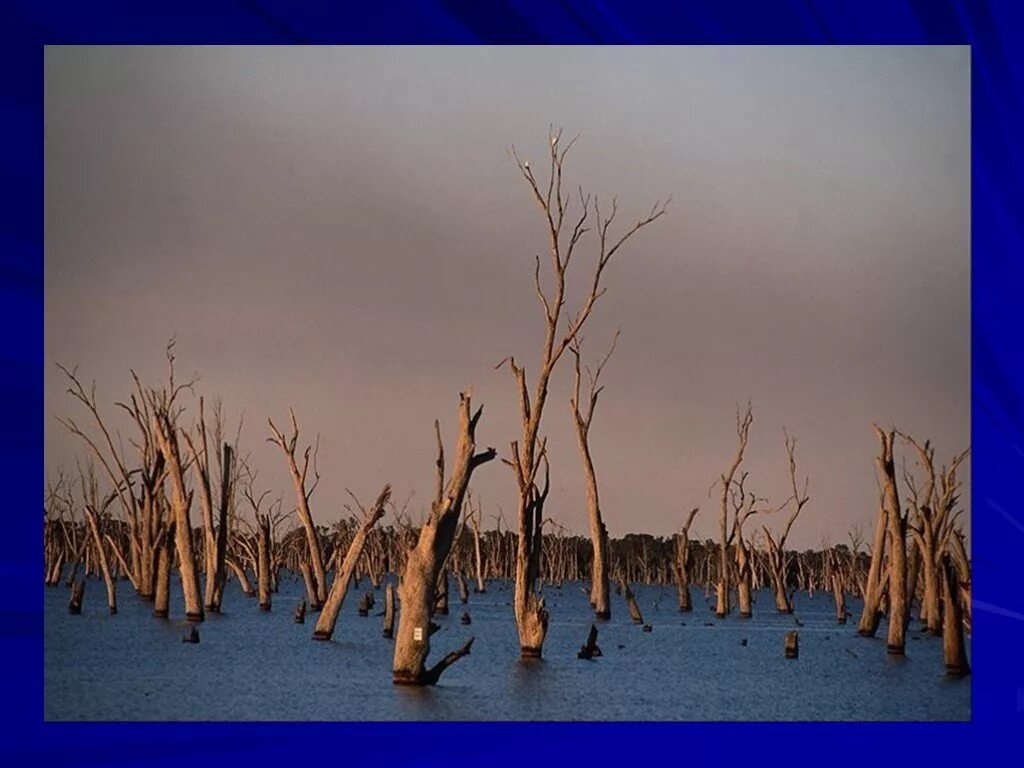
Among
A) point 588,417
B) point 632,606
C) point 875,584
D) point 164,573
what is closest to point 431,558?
point 588,417

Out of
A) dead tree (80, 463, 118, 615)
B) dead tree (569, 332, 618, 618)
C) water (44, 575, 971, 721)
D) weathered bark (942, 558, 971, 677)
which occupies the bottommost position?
water (44, 575, 971, 721)

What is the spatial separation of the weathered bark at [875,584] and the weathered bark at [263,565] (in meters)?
4.40

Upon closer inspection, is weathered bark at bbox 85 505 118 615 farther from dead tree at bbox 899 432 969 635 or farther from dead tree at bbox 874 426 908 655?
dead tree at bbox 899 432 969 635

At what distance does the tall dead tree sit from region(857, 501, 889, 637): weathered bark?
2.25 meters

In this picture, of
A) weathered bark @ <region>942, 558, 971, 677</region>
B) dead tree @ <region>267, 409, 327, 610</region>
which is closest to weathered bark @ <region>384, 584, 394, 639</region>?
dead tree @ <region>267, 409, 327, 610</region>

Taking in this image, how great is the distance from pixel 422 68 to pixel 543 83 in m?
0.71

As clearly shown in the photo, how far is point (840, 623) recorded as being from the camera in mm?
15336

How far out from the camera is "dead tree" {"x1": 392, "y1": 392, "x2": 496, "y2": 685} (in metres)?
13.3

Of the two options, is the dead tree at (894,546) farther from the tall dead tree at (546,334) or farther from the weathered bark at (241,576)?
the weathered bark at (241,576)

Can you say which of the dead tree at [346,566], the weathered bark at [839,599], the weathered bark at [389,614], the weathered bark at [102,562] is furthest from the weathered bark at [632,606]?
the weathered bark at [102,562]
